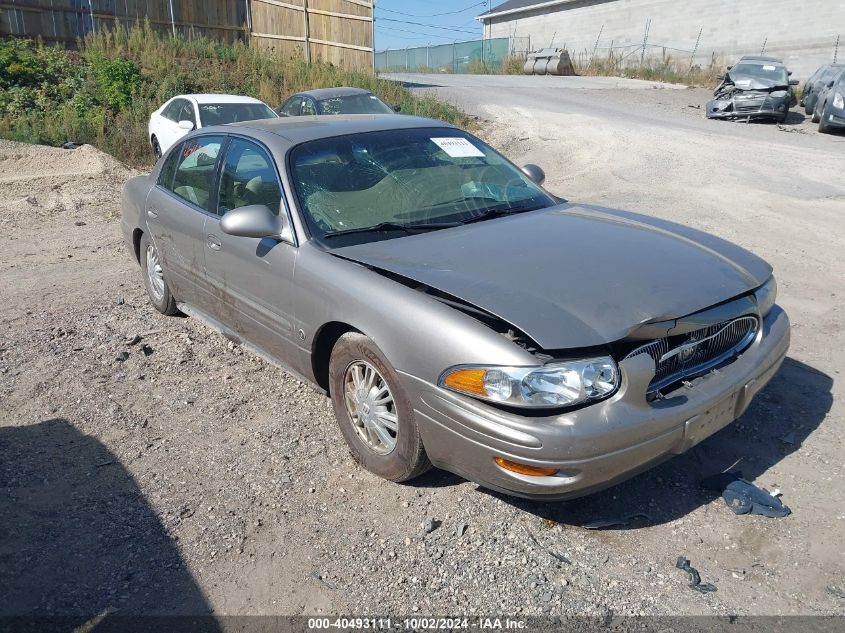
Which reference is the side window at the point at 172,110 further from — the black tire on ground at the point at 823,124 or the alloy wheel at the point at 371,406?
the black tire on ground at the point at 823,124

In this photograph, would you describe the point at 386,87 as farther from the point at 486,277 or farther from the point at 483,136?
the point at 486,277

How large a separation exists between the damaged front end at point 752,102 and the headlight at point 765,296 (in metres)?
17.1

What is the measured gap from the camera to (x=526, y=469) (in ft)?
9.16

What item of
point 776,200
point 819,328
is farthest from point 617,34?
point 819,328

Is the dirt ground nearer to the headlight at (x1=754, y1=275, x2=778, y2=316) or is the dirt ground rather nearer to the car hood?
the headlight at (x1=754, y1=275, x2=778, y2=316)

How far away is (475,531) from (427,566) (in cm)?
31

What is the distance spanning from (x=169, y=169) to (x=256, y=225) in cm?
200

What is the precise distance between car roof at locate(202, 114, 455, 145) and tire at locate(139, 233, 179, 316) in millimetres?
1256

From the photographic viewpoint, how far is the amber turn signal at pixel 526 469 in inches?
109

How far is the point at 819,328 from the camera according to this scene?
5.22 metres

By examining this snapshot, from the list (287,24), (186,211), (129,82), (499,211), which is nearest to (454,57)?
(287,24)

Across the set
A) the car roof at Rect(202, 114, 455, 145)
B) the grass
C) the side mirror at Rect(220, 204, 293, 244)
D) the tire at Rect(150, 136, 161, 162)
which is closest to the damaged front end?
the grass

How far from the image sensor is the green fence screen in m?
46.3

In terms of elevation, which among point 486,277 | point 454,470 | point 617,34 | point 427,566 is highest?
point 617,34
